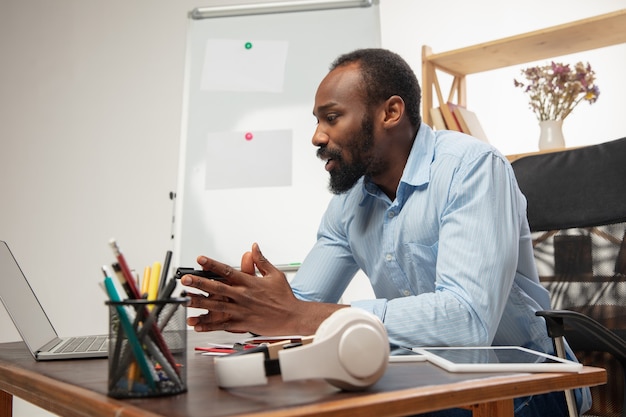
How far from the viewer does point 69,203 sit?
3160 millimetres

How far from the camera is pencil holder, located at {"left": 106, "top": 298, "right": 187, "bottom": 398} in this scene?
0.61 m

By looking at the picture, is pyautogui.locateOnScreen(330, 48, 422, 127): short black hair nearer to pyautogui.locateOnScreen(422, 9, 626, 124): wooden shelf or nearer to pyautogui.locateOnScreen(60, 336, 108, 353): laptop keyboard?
pyautogui.locateOnScreen(60, 336, 108, 353): laptop keyboard

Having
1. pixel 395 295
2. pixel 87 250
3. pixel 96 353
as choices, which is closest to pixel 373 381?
pixel 96 353

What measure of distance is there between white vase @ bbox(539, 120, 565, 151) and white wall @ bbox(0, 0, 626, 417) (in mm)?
725

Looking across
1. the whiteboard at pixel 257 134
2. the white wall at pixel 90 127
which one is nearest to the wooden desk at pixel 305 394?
the whiteboard at pixel 257 134

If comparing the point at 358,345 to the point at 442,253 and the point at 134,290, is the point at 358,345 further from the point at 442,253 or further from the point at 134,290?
the point at 442,253

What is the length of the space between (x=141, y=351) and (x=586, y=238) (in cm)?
108

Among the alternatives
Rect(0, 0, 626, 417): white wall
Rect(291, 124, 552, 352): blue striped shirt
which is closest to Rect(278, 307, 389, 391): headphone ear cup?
Rect(291, 124, 552, 352): blue striped shirt

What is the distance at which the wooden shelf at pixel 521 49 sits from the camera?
7.26 ft

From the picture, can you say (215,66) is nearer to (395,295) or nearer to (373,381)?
(395,295)

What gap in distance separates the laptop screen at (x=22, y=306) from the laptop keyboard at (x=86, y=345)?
41 mm

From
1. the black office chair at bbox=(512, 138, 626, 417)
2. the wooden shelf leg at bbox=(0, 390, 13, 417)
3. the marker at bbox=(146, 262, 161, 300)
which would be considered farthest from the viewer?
the black office chair at bbox=(512, 138, 626, 417)

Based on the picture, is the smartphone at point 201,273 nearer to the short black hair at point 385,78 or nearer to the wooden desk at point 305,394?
the wooden desk at point 305,394

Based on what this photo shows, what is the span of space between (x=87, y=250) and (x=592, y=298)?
2379 mm
